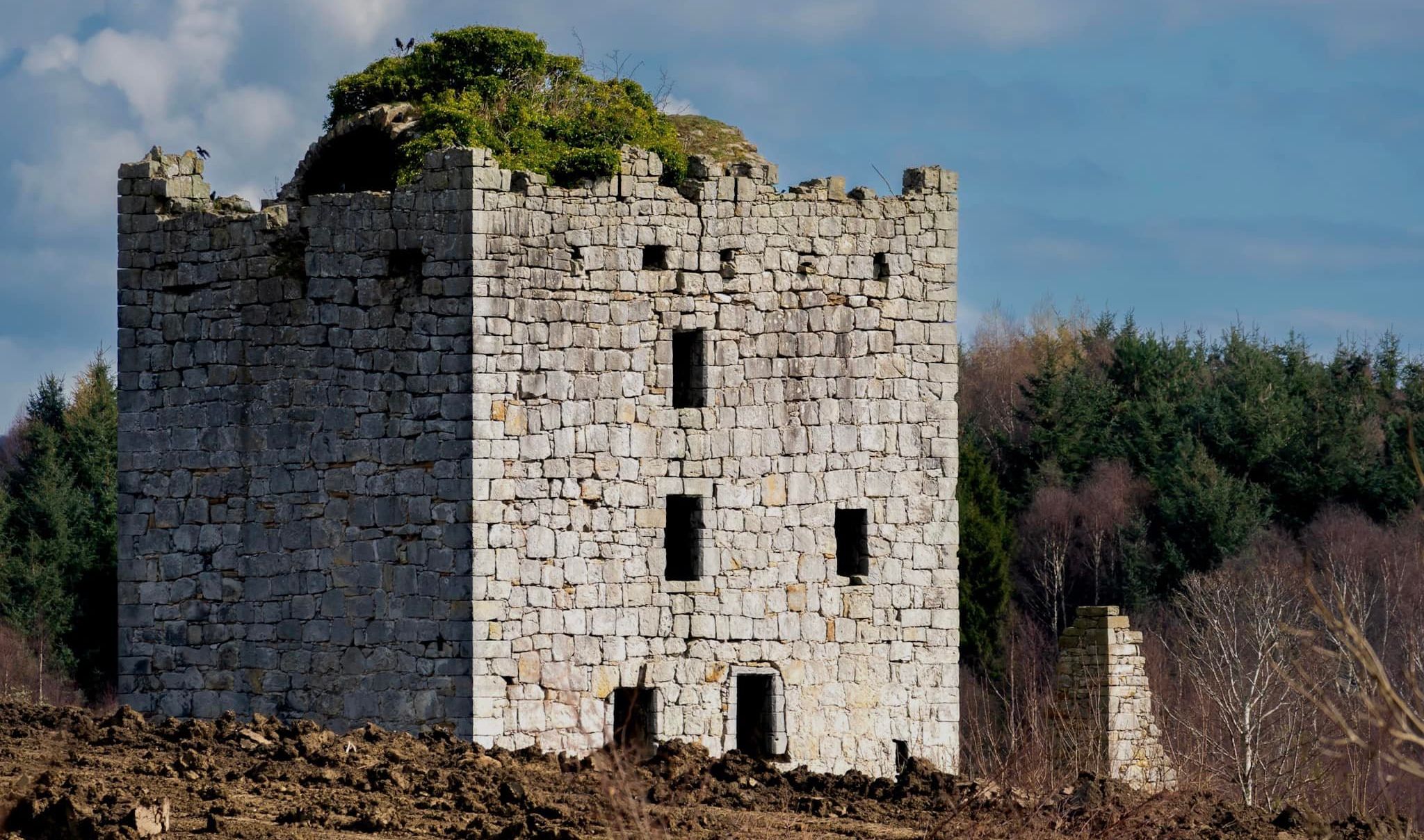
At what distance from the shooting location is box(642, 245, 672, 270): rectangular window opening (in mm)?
17797

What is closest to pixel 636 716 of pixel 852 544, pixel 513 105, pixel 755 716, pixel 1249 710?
pixel 755 716

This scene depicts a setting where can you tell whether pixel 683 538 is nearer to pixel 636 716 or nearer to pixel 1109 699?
pixel 636 716

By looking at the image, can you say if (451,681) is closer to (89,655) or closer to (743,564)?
(743,564)

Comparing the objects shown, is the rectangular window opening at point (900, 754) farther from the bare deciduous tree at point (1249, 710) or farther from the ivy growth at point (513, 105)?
the ivy growth at point (513, 105)

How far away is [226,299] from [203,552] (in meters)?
1.88

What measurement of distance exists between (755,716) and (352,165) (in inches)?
222

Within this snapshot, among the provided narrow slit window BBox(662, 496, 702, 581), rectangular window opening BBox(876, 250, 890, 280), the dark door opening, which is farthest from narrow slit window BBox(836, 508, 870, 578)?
rectangular window opening BBox(876, 250, 890, 280)

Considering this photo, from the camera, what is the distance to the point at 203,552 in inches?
702

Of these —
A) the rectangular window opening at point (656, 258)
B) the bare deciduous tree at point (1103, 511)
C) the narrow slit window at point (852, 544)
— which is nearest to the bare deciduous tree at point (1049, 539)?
the bare deciduous tree at point (1103, 511)

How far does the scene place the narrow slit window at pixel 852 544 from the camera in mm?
18562

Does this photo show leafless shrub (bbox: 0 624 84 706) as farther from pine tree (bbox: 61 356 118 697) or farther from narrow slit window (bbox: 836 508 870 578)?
narrow slit window (bbox: 836 508 870 578)

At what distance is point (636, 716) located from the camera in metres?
17.5

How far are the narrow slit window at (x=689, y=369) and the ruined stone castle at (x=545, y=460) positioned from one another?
3 centimetres

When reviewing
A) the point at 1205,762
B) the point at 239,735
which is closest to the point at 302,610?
the point at 239,735
